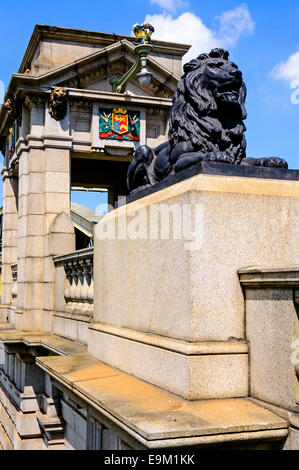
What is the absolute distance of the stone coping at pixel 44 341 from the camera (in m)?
8.67

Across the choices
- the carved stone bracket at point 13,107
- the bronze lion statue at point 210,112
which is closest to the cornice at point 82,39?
the carved stone bracket at point 13,107

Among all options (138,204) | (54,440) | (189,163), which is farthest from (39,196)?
(189,163)

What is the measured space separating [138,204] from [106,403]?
2.49 metres

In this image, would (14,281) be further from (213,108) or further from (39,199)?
(213,108)

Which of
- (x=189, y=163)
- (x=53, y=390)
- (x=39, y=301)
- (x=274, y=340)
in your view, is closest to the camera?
(x=274, y=340)

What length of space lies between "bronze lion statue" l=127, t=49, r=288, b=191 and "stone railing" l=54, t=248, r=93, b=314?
3.41m

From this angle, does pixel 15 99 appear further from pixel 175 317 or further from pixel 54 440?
pixel 175 317

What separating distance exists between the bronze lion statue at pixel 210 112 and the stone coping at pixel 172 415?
2288 millimetres

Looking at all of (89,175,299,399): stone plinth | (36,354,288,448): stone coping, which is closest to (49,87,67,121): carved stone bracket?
(89,175,299,399): stone plinth

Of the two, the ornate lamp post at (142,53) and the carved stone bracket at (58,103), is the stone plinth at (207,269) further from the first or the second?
the carved stone bracket at (58,103)

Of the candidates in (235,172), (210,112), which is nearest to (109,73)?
(210,112)

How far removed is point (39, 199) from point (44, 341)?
392cm

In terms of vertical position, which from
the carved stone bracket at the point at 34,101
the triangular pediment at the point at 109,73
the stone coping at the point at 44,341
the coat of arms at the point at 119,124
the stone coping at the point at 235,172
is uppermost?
the triangular pediment at the point at 109,73

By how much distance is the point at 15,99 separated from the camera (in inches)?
536
